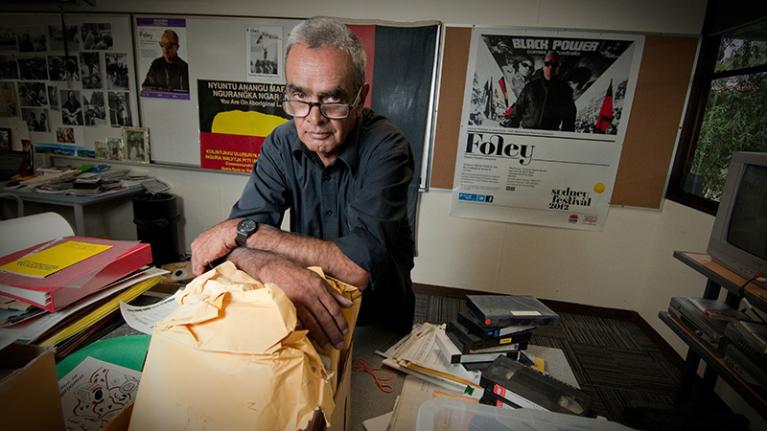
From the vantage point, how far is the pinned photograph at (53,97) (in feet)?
10.2

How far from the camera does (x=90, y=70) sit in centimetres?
299

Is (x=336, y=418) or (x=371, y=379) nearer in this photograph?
(x=336, y=418)

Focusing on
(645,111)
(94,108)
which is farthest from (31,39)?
(645,111)

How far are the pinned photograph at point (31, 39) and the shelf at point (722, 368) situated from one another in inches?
192

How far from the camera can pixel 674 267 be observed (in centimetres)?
237

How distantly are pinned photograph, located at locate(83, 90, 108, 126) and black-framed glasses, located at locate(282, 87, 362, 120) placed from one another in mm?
3015

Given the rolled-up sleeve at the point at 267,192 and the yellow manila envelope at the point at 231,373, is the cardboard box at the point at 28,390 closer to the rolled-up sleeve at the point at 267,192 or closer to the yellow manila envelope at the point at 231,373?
the yellow manila envelope at the point at 231,373

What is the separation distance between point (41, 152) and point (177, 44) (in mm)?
1765

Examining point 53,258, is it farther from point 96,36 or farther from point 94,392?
point 96,36

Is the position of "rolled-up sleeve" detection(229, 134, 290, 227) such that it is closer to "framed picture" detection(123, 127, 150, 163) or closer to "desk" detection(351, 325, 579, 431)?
"desk" detection(351, 325, 579, 431)

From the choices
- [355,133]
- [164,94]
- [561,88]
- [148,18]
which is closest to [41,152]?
[164,94]

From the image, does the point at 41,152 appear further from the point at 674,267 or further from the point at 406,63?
the point at 674,267

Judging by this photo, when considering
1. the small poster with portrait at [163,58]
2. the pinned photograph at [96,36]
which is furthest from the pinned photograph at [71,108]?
the small poster with portrait at [163,58]

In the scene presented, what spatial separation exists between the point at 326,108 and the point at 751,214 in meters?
1.79
